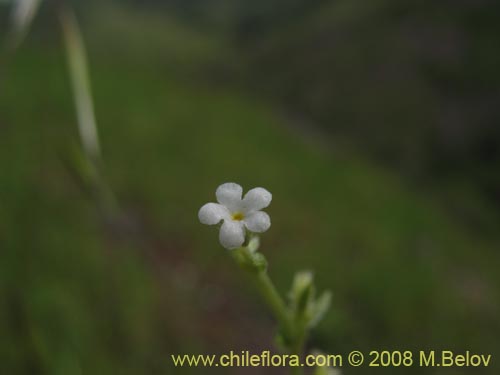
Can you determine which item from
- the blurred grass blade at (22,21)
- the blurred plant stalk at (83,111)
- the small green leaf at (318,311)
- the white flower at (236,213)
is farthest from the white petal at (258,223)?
the blurred grass blade at (22,21)

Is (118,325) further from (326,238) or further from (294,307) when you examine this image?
(326,238)

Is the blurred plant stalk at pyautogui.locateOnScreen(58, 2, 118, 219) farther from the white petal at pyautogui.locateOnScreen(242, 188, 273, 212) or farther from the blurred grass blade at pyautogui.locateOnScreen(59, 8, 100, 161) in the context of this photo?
the white petal at pyautogui.locateOnScreen(242, 188, 273, 212)

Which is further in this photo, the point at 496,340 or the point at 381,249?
the point at 381,249

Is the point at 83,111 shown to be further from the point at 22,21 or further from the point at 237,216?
the point at 237,216

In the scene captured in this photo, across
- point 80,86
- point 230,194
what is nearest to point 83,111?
point 80,86

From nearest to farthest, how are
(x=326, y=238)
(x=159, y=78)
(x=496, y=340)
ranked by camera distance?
(x=496, y=340) → (x=326, y=238) → (x=159, y=78)

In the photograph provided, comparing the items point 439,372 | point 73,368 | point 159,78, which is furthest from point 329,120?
point 73,368

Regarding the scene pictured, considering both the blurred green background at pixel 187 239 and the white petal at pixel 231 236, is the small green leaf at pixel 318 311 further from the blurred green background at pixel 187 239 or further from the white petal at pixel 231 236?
the blurred green background at pixel 187 239
